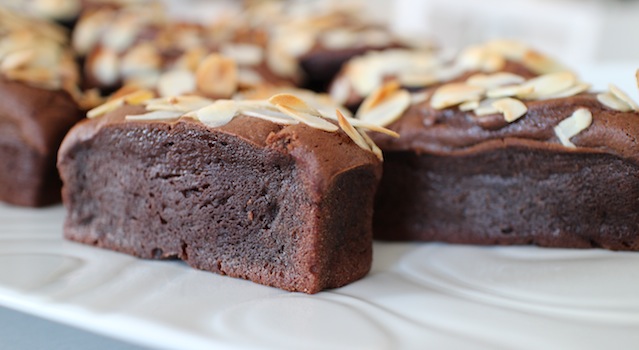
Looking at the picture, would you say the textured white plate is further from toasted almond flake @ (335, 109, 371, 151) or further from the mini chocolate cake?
toasted almond flake @ (335, 109, 371, 151)

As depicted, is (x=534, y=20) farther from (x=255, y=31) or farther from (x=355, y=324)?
(x=355, y=324)

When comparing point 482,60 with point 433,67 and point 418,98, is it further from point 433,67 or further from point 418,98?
point 418,98

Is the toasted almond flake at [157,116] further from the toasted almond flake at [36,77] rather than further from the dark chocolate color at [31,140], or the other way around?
the toasted almond flake at [36,77]

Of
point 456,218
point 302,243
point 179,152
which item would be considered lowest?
point 456,218

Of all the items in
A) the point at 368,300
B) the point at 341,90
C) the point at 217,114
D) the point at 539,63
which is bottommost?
the point at 368,300

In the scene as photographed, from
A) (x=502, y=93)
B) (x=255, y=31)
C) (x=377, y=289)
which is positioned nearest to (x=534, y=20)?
(x=255, y=31)

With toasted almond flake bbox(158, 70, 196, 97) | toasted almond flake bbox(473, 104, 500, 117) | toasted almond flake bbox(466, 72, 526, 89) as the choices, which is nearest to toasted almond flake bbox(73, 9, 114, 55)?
toasted almond flake bbox(158, 70, 196, 97)

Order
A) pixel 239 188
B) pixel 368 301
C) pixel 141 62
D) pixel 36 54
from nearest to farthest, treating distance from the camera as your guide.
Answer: pixel 368 301 < pixel 239 188 < pixel 36 54 < pixel 141 62

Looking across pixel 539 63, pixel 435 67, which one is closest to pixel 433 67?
pixel 435 67
